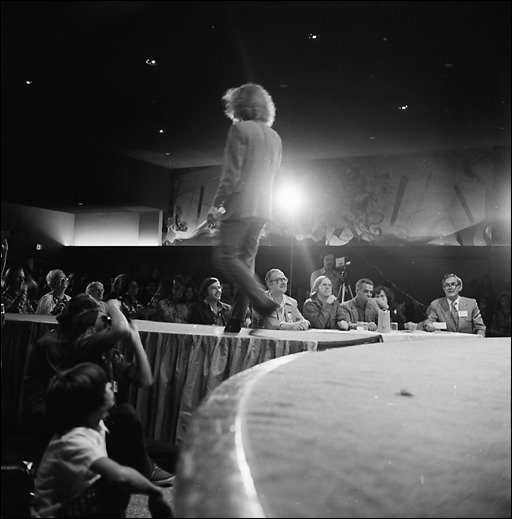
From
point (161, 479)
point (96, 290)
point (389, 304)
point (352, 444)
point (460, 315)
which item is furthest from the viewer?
point (389, 304)

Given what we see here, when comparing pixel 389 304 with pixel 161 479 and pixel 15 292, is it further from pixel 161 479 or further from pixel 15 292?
pixel 15 292

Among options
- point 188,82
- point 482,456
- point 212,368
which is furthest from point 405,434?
point 188,82

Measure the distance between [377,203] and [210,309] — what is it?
7.74 ft

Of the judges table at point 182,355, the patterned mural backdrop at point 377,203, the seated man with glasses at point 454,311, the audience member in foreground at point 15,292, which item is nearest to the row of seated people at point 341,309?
the seated man with glasses at point 454,311

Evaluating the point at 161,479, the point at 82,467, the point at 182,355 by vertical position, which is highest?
the point at 182,355

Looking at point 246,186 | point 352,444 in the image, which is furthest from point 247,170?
point 352,444

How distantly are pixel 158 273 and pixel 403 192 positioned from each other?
2.58m

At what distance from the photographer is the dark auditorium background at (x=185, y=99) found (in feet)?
3.17

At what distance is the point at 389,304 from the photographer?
230cm

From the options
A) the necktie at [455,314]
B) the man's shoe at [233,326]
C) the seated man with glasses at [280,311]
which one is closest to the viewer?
the man's shoe at [233,326]

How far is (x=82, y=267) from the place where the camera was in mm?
1200

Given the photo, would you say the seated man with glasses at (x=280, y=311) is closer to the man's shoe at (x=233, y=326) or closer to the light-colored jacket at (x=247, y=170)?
the man's shoe at (x=233, y=326)

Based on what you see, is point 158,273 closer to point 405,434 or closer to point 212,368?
point 212,368

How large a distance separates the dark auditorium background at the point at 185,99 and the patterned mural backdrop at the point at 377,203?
0.43ft
